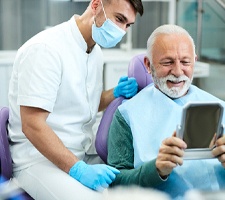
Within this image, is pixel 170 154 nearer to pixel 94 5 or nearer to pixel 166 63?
pixel 166 63

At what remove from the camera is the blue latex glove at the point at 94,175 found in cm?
150

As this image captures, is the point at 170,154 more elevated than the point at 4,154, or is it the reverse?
the point at 170,154

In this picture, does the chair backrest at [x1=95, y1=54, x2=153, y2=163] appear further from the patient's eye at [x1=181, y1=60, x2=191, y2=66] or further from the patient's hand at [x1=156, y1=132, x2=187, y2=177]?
the patient's hand at [x1=156, y1=132, x2=187, y2=177]

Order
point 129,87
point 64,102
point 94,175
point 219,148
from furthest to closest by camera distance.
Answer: point 129,87, point 64,102, point 94,175, point 219,148

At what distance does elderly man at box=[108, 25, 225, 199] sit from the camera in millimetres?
1485

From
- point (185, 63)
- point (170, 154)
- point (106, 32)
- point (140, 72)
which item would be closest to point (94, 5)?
point (106, 32)

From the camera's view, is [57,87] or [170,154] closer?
[170,154]

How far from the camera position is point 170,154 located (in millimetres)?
1234

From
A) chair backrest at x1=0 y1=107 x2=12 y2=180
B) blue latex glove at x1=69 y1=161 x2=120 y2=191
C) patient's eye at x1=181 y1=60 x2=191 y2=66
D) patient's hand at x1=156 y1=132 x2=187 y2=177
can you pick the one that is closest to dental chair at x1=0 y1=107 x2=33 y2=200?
chair backrest at x1=0 y1=107 x2=12 y2=180

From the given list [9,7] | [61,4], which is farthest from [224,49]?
[9,7]

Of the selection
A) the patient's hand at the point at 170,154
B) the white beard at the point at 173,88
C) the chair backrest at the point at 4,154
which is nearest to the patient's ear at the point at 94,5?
the white beard at the point at 173,88

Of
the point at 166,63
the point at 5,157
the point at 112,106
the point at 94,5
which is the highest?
the point at 94,5

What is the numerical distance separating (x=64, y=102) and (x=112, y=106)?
23 centimetres

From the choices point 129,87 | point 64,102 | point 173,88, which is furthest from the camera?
point 129,87
